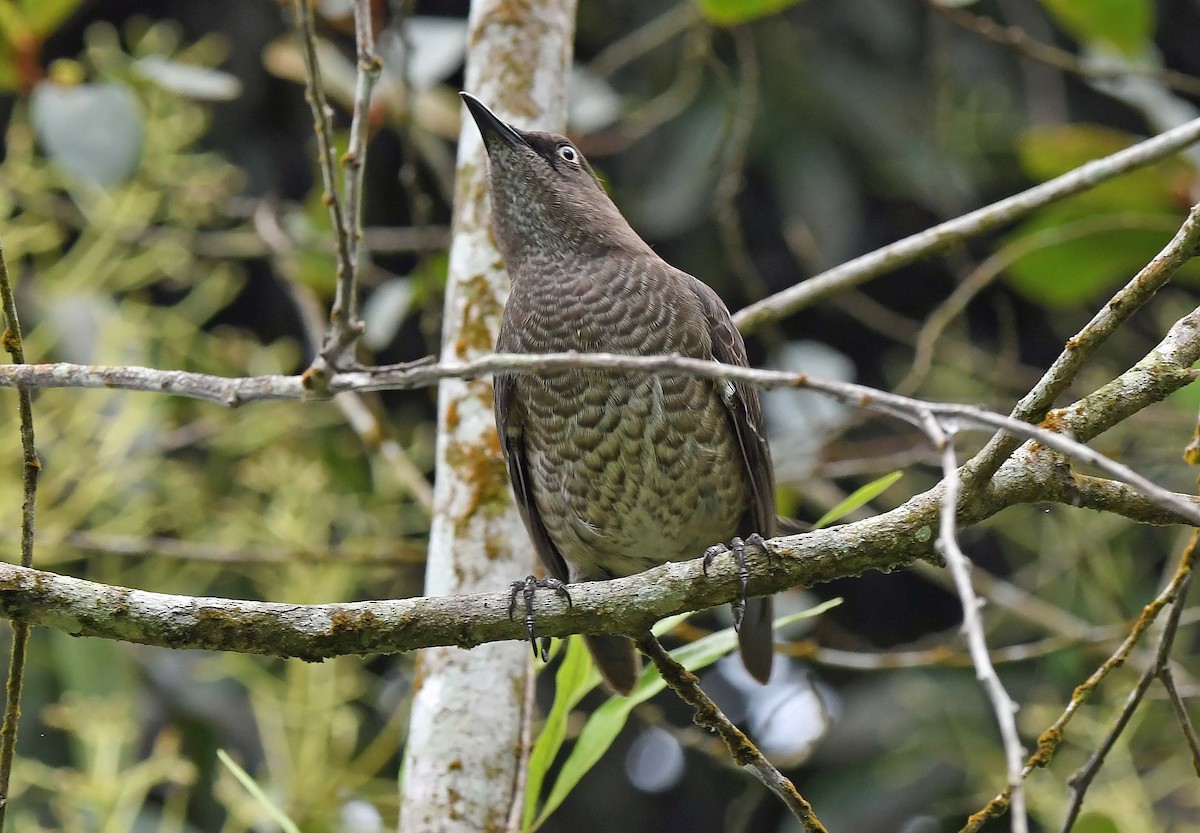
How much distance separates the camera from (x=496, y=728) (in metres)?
2.84

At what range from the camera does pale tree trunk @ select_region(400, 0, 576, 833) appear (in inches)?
110

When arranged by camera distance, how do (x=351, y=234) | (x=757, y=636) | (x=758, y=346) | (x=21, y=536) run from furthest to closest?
(x=758, y=346) < (x=757, y=636) < (x=21, y=536) < (x=351, y=234)

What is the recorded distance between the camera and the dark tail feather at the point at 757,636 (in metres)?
3.26

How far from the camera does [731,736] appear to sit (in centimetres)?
229

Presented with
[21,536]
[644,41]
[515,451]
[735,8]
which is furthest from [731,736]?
[644,41]

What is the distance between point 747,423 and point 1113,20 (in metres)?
2.02

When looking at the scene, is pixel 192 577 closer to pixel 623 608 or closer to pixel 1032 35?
pixel 623 608

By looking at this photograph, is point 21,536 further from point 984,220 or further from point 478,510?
point 984,220

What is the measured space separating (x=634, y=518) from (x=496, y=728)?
22.9 inches

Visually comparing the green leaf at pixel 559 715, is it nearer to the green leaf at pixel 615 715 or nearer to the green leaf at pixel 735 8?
the green leaf at pixel 615 715

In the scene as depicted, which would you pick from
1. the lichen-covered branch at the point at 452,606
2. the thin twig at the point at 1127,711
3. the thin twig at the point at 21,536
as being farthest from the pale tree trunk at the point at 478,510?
the thin twig at the point at 1127,711

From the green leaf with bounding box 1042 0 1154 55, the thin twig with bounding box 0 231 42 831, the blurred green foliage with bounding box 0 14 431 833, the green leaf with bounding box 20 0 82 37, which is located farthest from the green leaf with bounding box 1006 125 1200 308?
the thin twig with bounding box 0 231 42 831

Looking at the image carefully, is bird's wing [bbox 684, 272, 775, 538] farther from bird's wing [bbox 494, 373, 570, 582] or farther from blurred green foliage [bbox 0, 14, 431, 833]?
blurred green foliage [bbox 0, 14, 431, 833]

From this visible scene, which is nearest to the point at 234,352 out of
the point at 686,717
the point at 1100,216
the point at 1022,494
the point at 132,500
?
the point at 132,500
